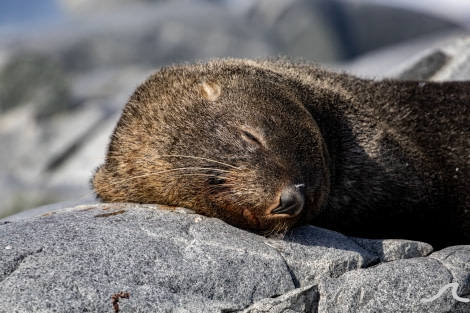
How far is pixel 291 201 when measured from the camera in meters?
5.82

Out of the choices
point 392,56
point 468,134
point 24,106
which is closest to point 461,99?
point 468,134

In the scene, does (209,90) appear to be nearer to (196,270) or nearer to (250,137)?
(250,137)

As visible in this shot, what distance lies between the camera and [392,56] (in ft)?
74.6

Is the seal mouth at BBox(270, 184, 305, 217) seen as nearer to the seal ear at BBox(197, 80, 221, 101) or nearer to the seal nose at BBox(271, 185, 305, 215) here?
the seal nose at BBox(271, 185, 305, 215)

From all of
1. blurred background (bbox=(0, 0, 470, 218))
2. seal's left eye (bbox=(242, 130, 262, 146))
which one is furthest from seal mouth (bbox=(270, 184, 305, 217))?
blurred background (bbox=(0, 0, 470, 218))

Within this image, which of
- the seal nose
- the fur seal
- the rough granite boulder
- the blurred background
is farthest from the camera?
the blurred background

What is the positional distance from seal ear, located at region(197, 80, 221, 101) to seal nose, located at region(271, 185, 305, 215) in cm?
143

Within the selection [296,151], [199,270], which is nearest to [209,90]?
[296,151]

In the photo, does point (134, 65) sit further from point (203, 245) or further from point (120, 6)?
point (203, 245)

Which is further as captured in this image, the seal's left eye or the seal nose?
the seal's left eye

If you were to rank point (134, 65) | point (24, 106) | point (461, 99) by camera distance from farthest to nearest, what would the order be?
1. point (134, 65)
2. point (24, 106)
3. point (461, 99)

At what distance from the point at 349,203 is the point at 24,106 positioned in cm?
2186

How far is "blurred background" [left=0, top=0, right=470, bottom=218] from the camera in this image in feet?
74.1

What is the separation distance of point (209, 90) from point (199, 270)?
207cm
